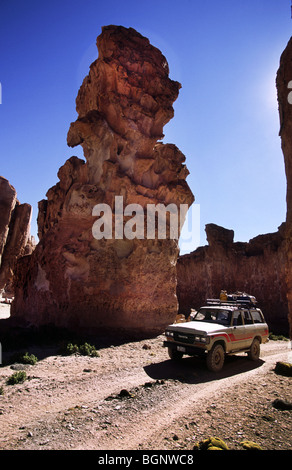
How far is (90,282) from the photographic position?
12367 mm

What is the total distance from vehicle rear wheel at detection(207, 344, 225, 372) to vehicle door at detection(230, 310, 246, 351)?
67cm

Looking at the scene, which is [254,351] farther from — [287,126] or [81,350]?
[287,126]

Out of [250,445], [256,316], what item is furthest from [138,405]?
[256,316]

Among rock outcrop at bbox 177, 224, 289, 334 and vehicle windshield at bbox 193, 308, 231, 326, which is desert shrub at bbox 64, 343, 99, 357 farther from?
rock outcrop at bbox 177, 224, 289, 334

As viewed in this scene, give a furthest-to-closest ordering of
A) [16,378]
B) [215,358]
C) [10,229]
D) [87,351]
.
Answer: [10,229] < [87,351] < [215,358] < [16,378]

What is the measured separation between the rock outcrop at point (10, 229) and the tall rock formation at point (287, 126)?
2877cm

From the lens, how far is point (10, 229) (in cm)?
3209

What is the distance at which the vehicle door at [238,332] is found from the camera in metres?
8.52

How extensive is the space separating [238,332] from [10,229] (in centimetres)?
3041

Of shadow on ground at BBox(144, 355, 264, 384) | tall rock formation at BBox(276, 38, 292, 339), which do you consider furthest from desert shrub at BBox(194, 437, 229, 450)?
tall rock formation at BBox(276, 38, 292, 339)

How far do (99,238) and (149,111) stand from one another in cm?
762

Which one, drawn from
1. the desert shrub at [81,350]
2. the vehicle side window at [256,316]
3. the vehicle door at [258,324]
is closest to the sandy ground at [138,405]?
the desert shrub at [81,350]

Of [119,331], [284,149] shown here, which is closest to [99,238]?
[119,331]
